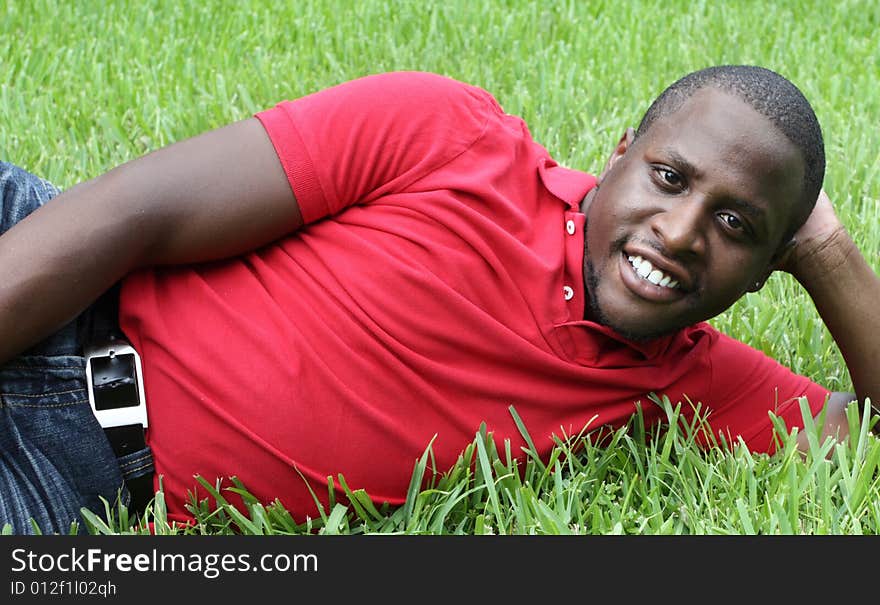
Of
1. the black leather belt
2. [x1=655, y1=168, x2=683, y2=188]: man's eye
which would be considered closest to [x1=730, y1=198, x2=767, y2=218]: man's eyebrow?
[x1=655, y1=168, x2=683, y2=188]: man's eye

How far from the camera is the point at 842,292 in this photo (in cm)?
254

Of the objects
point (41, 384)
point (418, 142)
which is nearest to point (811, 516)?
point (418, 142)

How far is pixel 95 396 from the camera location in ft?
7.02

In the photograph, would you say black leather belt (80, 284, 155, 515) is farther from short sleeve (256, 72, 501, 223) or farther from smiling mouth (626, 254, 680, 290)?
smiling mouth (626, 254, 680, 290)

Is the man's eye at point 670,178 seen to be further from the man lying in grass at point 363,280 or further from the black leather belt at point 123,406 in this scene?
the black leather belt at point 123,406

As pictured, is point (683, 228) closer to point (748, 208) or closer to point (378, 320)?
point (748, 208)

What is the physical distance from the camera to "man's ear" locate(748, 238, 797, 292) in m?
2.39

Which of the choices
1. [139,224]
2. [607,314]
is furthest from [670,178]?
[139,224]

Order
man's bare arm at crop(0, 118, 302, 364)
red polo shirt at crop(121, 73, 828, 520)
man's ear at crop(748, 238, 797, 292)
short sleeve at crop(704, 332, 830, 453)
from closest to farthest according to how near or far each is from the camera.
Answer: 1. man's bare arm at crop(0, 118, 302, 364)
2. red polo shirt at crop(121, 73, 828, 520)
3. man's ear at crop(748, 238, 797, 292)
4. short sleeve at crop(704, 332, 830, 453)

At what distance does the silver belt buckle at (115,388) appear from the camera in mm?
2145

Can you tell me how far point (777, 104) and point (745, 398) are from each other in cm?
67

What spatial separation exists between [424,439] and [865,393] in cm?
104

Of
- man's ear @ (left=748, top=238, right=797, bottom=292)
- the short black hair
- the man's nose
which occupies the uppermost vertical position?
the short black hair
